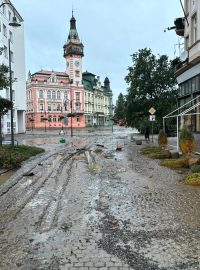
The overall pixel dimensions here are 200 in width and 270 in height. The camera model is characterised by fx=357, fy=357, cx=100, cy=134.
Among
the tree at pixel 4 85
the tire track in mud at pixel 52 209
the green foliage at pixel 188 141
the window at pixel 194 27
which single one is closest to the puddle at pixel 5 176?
the tire track in mud at pixel 52 209

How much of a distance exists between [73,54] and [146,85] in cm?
6142

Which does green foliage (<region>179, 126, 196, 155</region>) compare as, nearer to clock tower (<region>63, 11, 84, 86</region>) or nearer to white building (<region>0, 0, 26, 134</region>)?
white building (<region>0, 0, 26, 134</region>)

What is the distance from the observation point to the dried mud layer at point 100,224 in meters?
4.80

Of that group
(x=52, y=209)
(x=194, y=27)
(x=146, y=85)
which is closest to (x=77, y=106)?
(x=146, y=85)

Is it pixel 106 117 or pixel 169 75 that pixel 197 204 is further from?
pixel 106 117

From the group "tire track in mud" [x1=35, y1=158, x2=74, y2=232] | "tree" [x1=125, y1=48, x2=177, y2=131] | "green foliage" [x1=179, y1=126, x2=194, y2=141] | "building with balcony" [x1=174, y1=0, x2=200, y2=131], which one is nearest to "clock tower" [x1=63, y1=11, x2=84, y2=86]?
"tree" [x1=125, y1=48, x2=177, y2=131]

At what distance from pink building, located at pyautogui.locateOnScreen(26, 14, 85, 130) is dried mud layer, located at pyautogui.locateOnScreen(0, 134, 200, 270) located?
9688cm

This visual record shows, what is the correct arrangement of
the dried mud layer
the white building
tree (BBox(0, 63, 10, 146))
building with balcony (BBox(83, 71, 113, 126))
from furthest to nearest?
building with balcony (BBox(83, 71, 113, 126))
the white building
tree (BBox(0, 63, 10, 146))
the dried mud layer

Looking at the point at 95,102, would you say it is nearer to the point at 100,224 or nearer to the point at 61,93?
the point at 61,93

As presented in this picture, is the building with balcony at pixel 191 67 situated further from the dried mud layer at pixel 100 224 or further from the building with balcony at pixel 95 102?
the building with balcony at pixel 95 102

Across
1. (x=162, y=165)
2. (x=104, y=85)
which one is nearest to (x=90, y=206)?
(x=162, y=165)

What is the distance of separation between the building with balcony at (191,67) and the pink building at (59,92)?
8514 cm

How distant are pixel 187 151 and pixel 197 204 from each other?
26.0 ft

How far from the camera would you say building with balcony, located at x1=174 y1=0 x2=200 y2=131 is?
18.9m
